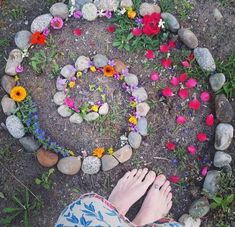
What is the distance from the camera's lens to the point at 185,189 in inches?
147

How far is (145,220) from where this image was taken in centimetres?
360

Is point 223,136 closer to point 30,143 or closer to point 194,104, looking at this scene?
point 194,104

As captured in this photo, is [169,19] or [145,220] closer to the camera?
[145,220]

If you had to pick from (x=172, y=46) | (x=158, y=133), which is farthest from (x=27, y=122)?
(x=172, y=46)

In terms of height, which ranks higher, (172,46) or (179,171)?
(172,46)

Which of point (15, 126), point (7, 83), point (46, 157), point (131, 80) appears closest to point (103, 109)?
point (131, 80)

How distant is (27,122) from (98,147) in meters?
0.59

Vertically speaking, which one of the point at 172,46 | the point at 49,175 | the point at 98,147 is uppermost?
the point at 172,46

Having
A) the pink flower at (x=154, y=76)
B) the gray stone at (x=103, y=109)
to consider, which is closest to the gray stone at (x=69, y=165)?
the gray stone at (x=103, y=109)

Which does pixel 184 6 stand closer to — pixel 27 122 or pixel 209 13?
pixel 209 13

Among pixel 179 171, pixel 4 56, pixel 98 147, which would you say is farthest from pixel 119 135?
pixel 4 56

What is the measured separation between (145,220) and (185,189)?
16.0 inches

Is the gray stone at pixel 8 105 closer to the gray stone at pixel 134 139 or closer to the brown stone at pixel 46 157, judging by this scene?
the brown stone at pixel 46 157

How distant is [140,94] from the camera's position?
12.5 feet
